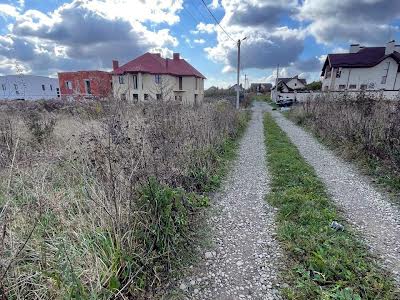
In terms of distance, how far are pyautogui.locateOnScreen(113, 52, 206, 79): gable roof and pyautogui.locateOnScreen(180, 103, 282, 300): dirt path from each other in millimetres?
27473

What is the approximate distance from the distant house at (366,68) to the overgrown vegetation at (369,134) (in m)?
22.9

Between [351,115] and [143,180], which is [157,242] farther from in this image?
[351,115]

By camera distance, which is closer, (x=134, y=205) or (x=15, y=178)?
(x=134, y=205)

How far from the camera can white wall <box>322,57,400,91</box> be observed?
28906mm

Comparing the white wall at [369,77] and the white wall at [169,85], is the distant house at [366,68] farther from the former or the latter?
the white wall at [169,85]

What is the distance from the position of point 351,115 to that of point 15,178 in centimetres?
947

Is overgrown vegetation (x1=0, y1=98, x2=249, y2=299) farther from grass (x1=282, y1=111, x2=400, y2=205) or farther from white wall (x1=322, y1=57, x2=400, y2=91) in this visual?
white wall (x1=322, y1=57, x2=400, y2=91)

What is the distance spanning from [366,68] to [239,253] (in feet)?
121

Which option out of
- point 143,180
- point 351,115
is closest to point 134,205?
point 143,180

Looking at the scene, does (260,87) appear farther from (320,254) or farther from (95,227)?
(95,227)

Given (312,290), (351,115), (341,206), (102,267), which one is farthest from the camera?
(351,115)

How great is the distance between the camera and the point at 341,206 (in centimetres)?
387

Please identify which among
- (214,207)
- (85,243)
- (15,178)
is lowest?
(214,207)

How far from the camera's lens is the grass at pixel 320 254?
7.06ft
